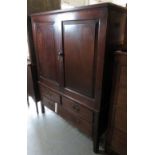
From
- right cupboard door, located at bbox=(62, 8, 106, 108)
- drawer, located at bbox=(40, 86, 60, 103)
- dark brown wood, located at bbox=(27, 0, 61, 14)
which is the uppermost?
dark brown wood, located at bbox=(27, 0, 61, 14)

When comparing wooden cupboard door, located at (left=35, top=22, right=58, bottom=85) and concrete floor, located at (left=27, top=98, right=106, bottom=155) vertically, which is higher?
wooden cupboard door, located at (left=35, top=22, right=58, bottom=85)

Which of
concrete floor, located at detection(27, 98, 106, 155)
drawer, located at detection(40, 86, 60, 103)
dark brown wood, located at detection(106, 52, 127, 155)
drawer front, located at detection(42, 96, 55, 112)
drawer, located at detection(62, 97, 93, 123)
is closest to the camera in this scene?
A: dark brown wood, located at detection(106, 52, 127, 155)

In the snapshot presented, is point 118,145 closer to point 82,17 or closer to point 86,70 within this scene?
point 86,70

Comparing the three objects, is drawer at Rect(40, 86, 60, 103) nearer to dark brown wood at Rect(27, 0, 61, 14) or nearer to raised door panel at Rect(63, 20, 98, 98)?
raised door panel at Rect(63, 20, 98, 98)

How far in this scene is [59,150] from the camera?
1.63 m

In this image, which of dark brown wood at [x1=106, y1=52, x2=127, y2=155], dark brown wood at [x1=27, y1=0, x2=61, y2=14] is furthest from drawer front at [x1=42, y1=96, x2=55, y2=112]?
dark brown wood at [x1=27, y1=0, x2=61, y2=14]

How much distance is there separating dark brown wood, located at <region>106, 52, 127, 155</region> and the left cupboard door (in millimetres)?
724

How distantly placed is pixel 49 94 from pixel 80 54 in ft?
2.76

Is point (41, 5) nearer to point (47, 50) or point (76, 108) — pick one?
point (47, 50)

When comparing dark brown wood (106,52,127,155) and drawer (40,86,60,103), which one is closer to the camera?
dark brown wood (106,52,127,155)

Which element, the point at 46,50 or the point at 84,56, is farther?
the point at 46,50

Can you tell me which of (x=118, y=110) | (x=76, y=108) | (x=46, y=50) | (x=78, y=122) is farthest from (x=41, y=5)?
(x=118, y=110)

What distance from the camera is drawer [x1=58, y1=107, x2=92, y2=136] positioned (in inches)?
61.1

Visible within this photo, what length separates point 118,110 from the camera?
129 centimetres
